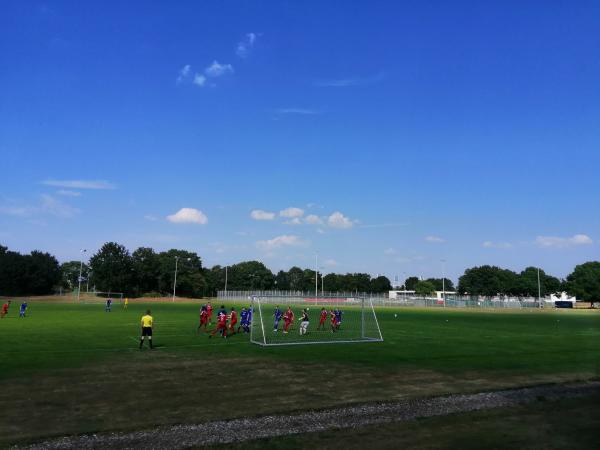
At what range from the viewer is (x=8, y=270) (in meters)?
121

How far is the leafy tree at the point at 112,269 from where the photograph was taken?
132 meters

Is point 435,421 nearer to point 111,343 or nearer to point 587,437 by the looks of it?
point 587,437

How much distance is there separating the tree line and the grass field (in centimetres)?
10339

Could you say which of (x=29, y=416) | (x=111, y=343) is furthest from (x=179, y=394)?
(x=111, y=343)

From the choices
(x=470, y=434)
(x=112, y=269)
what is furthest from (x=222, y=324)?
(x=112, y=269)

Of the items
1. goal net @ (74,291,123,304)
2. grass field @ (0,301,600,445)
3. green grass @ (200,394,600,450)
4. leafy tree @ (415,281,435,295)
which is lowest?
goal net @ (74,291,123,304)

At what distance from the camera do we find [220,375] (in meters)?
15.6

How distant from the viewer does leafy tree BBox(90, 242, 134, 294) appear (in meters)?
132

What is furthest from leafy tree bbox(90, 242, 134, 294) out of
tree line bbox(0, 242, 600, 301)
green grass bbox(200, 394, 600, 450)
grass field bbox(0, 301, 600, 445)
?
green grass bbox(200, 394, 600, 450)

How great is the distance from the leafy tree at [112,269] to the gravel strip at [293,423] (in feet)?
430

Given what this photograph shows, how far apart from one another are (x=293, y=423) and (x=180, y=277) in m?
140

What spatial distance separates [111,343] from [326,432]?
58.2 feet

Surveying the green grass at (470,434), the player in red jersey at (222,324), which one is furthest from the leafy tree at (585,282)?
the green grass at (470,434)

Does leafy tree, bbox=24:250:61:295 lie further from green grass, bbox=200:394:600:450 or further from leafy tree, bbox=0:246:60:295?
green grass, bbox=200:394:600:450
